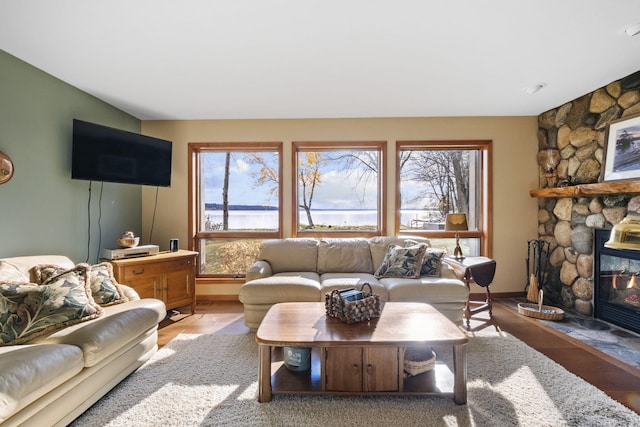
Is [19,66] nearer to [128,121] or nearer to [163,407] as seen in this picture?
[128,121]

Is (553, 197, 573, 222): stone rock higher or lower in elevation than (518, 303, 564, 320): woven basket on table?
higher

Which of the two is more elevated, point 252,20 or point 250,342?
point 252,20

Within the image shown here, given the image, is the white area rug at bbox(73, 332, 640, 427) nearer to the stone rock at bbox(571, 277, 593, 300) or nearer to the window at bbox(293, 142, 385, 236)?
the stone rock at bbox(571, 277, 593, 300)

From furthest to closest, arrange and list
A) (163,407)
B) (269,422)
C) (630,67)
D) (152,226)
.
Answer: (152,226), (630,67), (163,407), (269,422)

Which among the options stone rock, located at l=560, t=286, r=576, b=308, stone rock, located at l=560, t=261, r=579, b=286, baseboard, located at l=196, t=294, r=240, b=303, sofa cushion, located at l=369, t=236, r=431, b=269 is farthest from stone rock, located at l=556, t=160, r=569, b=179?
baseboard, located at l=196, t=294, r=240, b=303

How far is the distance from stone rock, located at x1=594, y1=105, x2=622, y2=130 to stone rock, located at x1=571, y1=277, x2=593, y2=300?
5.47ft

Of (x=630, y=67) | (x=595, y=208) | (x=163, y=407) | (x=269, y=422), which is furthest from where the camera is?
(x=595, y=208)

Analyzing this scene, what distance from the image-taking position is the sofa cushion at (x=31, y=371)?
1277mm

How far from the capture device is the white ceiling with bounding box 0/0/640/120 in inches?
73.4

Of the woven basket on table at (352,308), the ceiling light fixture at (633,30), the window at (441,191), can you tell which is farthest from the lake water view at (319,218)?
the ceiling light fixture at (633,30)

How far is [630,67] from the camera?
2627 millimetres

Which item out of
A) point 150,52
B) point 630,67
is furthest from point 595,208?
point 150,52

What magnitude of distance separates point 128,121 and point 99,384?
3.18 m

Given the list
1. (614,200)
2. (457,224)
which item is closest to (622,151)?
(614,200)
